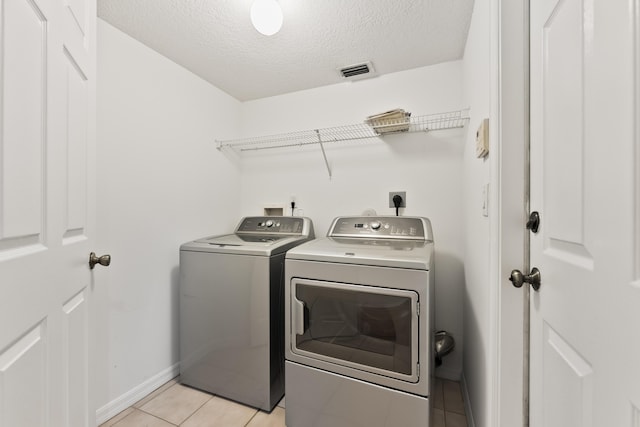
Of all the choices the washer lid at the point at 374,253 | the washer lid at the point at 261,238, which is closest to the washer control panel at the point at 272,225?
the washer lid at the point at 261,238

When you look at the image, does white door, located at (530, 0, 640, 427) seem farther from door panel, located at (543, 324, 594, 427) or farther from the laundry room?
the laundry room

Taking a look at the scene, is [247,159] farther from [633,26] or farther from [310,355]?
[633,26]

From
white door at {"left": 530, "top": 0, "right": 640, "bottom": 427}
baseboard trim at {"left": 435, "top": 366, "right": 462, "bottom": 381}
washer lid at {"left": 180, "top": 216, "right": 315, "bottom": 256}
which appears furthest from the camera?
baseboard trim at {"left": 435, "top": 366, "right": 462, "bottom": 381}

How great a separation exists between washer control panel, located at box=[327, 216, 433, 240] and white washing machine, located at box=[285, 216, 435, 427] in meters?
0.22

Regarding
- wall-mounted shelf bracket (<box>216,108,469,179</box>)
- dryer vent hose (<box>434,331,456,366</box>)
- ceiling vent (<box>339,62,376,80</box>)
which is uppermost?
ceiling vent (<box>339,62,376,80</box>)

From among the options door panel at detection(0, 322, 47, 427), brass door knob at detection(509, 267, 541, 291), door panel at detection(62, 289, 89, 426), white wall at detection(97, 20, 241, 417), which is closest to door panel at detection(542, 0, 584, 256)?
brass door knob at detection(509, 267, 541, 291)

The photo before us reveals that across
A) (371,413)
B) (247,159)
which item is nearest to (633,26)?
(371,413)

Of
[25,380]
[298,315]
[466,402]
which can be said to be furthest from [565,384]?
[25,380]

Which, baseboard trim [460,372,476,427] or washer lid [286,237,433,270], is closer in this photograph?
washer lid [286,237,433,270]

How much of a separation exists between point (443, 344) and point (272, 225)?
152 centimetres

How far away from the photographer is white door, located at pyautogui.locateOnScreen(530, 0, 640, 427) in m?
0.45

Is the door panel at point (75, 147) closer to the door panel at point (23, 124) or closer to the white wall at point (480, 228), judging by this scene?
the door panel at point (23, 124)

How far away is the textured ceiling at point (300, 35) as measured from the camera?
139 cm

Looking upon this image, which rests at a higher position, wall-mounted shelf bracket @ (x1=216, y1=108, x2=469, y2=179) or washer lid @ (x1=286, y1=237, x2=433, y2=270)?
wall-mounted shelf bracket @ (x1=216, y1=108, x2=469, y2=179)
